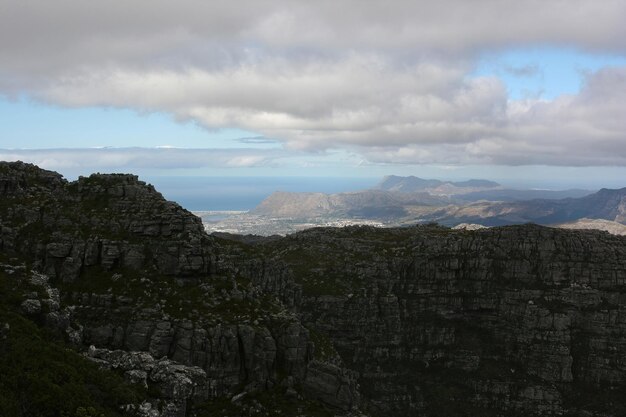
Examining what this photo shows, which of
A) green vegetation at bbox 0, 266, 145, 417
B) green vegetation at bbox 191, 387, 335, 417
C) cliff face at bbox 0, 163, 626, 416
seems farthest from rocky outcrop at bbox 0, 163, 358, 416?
green vegetation at bbox 0, 266, 145, 417

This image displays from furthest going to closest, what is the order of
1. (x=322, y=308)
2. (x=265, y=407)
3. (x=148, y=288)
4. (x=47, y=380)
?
(x=322, y=308)
(x=148, y=288)
(x=265, y=407)
(x=47, y=380)

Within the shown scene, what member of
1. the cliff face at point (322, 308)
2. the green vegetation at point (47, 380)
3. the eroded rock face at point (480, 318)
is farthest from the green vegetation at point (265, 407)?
the eroded rock face at point (480, 318)

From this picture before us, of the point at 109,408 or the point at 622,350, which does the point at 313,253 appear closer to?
the point at 622,350

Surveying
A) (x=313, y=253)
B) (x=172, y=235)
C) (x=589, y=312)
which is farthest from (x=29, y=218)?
(x=589, y=312)

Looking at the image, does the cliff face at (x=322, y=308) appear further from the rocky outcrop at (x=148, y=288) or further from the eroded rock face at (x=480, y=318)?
the eroded rock face at (x=480, y=318)

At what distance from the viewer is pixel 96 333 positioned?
57.0m

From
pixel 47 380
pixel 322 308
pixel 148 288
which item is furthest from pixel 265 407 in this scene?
pixel 322 308

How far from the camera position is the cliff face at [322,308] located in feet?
193

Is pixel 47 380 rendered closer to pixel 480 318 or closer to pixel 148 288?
pixel 148 288

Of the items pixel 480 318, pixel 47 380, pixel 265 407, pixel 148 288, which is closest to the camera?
pixel 47 380

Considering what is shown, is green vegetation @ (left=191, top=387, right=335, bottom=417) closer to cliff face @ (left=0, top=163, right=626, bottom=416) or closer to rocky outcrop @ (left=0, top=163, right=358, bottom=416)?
cliff face @ (left=0, top=163, right=626, bottom=416)

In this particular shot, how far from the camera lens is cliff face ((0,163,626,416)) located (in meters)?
58.8

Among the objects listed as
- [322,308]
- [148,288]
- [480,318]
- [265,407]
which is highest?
[148,288]

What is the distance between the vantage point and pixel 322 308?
12550 centimetres
